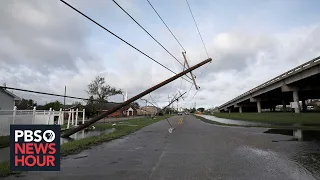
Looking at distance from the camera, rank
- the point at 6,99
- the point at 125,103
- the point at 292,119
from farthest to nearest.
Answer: the point at 292,119
the point at 6,99
the point at 125,103

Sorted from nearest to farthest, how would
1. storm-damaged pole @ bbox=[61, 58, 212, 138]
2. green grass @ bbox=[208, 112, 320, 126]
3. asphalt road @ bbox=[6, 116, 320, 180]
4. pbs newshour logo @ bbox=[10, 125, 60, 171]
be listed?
1. pbs newshour logo @ bbox=[10, 125, 60, 171]
2. asphalt road @ bbox=[6, 116, 320, 180]
3. storm-damaged pole @ bbox=[61, 58, 212, 138]
4. green grass @ bbox=[208, 112, 320, 126]

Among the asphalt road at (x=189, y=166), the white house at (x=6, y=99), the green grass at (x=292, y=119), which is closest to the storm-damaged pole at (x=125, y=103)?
the asphalt road at (x=189, y=166)

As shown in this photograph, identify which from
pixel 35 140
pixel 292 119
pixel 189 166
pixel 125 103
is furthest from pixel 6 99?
pixel 292 119

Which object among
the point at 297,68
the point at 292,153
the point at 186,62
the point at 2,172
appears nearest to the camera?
the point at 2,172

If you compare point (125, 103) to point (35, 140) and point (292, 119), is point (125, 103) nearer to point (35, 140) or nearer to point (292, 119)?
point (35, 140)

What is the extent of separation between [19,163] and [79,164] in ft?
6.74

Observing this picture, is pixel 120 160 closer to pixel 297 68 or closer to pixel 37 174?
pixel 37 174

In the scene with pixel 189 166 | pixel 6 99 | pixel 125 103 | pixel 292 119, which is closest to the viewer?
pixel 189 166

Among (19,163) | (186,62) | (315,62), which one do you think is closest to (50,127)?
(19,163)

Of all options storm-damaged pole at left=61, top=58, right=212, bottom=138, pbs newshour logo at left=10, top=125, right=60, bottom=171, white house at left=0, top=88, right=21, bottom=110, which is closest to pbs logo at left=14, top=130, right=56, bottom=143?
pbs newshour logo at left=10, top=125, right=60, bottom=171

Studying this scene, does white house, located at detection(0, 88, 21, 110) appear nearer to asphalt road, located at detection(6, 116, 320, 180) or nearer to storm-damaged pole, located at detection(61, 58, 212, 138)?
storm-damaged pole, located at detection(61, 58, 212, 138)

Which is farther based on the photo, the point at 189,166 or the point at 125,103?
the point at 125,103

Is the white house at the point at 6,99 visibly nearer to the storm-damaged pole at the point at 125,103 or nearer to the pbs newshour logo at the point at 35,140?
the storm-damaged pole at the point at 125,103

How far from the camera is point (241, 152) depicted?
421 inches
